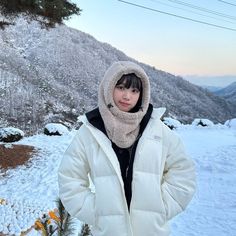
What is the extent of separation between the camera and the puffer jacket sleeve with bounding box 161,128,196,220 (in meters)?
2.16

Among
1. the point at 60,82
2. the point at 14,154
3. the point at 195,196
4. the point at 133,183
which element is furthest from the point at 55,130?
the point at 60,82

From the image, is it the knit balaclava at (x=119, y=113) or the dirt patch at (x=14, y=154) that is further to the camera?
the dirt patch at (x=14, y=154)

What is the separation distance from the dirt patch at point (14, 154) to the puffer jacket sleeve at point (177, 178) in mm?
8740

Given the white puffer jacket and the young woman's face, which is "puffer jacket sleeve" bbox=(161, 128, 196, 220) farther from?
the young woman's face

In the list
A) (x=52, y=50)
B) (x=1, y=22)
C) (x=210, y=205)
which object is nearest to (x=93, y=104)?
(x=52, y=50)

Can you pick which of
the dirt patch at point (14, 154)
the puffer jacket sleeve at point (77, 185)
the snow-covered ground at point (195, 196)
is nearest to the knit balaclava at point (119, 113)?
the puffer jacket sleeve at point (77, 185)

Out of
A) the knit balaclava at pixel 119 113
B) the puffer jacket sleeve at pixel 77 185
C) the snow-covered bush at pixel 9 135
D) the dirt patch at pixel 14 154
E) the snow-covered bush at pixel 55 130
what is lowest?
the dirt patch at pixel 14 154

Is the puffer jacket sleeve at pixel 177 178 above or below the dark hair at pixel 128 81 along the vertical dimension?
below

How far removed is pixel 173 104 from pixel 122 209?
49000 millimetres

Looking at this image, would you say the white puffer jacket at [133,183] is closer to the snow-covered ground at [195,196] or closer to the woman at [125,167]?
the woman at [125,167]

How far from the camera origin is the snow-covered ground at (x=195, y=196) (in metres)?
6.13

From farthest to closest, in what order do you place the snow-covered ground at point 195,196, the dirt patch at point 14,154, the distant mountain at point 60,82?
the distant mountain at point 60,82
the dirt patch at point 14,154
the snow-covered ground at point 195,196

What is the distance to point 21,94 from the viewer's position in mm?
32531

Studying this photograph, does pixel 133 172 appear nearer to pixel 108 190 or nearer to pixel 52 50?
pixel 108 190
